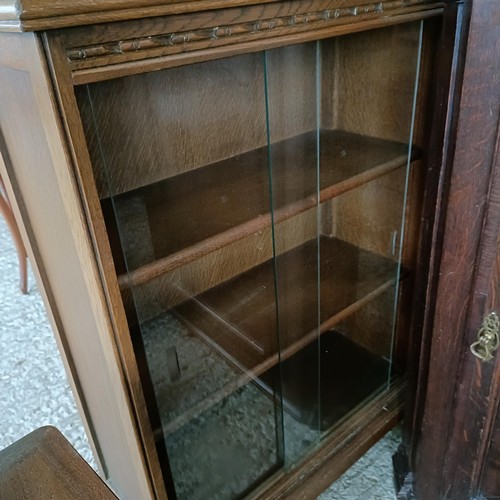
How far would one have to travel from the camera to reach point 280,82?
0.81m

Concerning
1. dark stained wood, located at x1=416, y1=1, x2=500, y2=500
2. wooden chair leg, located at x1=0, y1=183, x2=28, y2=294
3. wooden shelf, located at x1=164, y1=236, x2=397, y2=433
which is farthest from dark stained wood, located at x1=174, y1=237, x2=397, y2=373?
wooden chair leg, located at x1=0, y1=183, x2=28, y2=294

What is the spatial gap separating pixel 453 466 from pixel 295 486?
0.28m

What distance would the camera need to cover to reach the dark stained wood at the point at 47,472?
419mm

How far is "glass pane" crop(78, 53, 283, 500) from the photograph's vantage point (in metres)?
0.66

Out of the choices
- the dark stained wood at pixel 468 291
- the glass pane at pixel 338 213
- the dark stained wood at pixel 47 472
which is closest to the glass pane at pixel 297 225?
the glass pane at pixel 338 213

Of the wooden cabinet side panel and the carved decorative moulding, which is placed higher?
the carved decorative moulding

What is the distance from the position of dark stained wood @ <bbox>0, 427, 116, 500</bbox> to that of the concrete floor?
748mm

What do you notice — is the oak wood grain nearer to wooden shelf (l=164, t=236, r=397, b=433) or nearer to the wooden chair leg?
wooden shelf (l=164, t=236, r=397, b=433)

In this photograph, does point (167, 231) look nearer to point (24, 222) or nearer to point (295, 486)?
point (24, 222)

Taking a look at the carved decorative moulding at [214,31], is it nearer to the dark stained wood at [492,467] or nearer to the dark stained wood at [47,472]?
the dark stained wood at [47,472]

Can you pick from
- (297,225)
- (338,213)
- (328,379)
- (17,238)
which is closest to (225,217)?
(297,225)

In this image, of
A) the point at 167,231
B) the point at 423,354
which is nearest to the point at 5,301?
the point at 167,231

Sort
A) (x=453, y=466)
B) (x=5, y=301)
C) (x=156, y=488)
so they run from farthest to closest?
(x=5, y=301) < (x=453, y=466) < (x=156, y=488)

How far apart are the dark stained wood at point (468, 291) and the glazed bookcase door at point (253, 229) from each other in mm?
223
